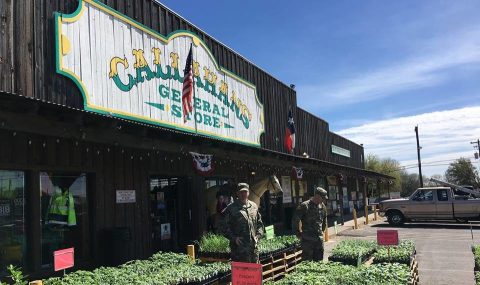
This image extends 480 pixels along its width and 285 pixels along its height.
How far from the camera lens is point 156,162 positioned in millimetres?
10531

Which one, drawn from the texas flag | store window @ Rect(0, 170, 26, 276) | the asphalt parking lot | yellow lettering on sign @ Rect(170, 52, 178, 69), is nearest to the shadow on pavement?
the asphalt parking lot

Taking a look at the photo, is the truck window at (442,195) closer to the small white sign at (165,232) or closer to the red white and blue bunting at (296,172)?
the red white and blue bunting at (296,172)

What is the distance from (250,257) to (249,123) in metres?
8.57

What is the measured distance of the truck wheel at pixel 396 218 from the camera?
886 inches

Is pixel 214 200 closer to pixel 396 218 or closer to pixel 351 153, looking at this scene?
pixel 396 218

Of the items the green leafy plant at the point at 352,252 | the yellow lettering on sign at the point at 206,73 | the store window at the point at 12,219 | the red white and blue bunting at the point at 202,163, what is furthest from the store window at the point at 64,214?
the yellow lettering on sign at the point at 206,73

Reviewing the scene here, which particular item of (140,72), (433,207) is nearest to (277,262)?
(140,72)

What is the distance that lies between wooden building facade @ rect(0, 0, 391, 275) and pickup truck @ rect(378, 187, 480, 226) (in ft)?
41.2

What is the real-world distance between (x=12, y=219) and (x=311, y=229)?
5181mm

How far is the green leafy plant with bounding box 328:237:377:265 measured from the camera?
879 cm

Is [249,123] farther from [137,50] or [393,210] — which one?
[393,210]

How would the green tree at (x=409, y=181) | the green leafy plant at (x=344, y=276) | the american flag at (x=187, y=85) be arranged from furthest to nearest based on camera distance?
the green tree at (x=409, y=181) < the american flag at (x=187, y=85) < the green leafy plant at (x=344, y=276)

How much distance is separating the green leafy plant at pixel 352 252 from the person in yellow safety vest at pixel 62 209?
5148 millimetres

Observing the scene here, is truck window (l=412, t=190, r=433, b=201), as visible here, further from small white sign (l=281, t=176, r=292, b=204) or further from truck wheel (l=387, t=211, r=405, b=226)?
small white sign (l=281, t=176, r=292, b=204)
